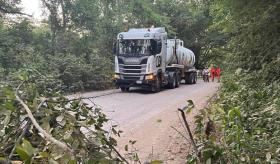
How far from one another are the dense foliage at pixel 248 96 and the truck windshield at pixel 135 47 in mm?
7080

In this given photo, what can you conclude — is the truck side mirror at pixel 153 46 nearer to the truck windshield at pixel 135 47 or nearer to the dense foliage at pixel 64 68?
the truck windshield at pixel 135 47

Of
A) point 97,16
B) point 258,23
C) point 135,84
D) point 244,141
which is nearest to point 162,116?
point 258,23

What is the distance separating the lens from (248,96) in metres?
9.26

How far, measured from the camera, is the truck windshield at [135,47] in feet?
81.5

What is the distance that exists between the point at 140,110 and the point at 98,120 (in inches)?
459

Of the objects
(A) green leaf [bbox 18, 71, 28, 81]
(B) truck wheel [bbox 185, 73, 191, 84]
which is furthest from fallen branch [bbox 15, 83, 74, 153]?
(B) truck wheel [bbox 185, 73, 191, 84]

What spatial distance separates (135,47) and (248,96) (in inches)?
634

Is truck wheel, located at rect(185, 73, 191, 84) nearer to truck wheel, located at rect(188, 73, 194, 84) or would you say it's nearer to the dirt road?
truck wheel, located at rect(188, 73, 194, 84)

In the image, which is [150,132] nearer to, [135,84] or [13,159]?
[13,159]

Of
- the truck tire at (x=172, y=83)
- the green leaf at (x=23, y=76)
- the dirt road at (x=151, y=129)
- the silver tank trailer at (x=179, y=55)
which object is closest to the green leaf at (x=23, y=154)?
the green leaf at (x=23, y=76)

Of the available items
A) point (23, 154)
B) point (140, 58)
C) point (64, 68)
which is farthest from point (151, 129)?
point (64, 68)

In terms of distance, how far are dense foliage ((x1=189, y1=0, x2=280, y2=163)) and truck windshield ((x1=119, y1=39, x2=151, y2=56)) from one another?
7.08 meters

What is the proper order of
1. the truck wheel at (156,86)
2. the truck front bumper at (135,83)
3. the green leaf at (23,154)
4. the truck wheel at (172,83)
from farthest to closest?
1. the truck wheel at (172,83)
2. the truck wheel at (156,86)
3. the truck front bumper at (135,83)
4. the green leaf at (23,154)

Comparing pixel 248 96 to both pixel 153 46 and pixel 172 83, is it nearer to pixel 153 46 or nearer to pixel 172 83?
pixel 153 46
